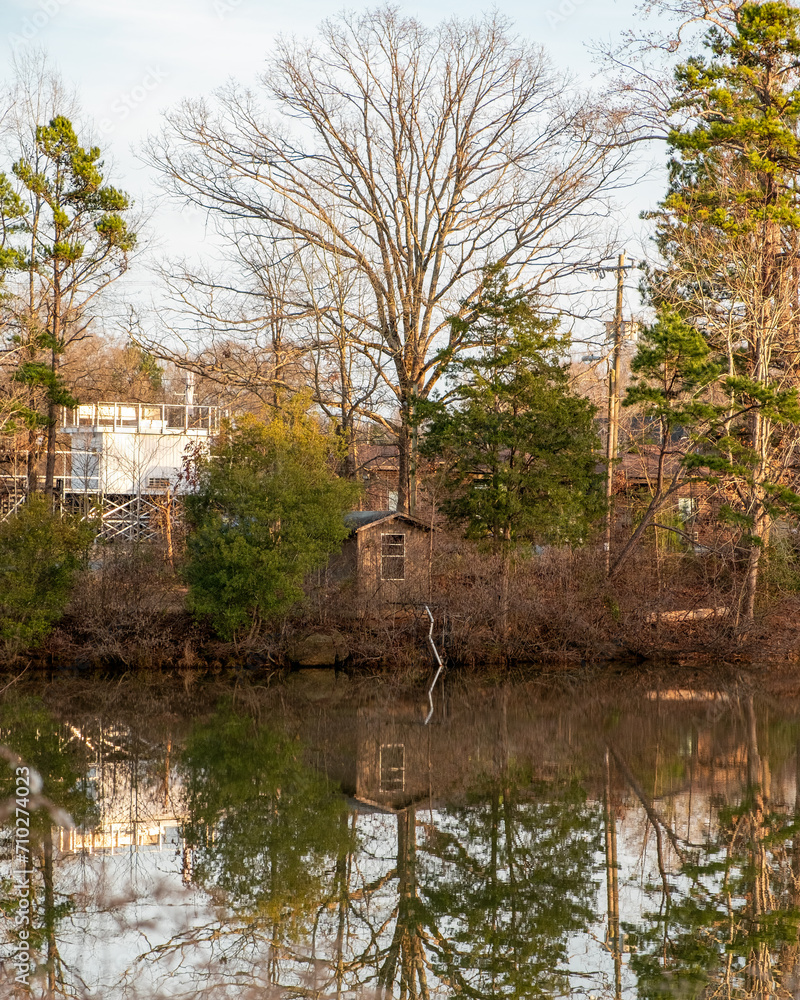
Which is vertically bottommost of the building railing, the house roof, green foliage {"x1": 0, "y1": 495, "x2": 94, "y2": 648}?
green foliage {"x1": 0, "y1": 495, "x2": 94, "y2": 648}

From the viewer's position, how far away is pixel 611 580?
27219mm

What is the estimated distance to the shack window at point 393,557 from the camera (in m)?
28.9

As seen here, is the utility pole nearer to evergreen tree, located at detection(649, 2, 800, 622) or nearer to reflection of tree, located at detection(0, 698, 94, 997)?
evergreen tree, located at detection(649, 2, 800, 622)

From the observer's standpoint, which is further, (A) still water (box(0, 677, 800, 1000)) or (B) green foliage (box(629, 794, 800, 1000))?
(A) still water (box(0, 677, 800, 1000))

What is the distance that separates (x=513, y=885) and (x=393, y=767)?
5.21 m

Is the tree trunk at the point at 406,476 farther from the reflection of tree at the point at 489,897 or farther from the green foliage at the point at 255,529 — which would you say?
the reflection of tree at the point at 489,897

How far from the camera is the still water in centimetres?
822

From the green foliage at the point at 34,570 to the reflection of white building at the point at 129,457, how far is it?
1214cm

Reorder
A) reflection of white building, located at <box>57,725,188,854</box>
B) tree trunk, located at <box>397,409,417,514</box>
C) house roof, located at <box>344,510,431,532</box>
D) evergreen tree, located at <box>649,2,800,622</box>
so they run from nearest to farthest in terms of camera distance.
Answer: reflection of white building, located at <box>57,725,188,854</box> → evergreen tree, located at <box>649,2,800,622</box> → house roof, located at <box>344,510,431,532</box> → tree trunk, located at <box>397,409,417,514</box>

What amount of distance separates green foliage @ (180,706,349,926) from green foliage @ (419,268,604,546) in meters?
10.4

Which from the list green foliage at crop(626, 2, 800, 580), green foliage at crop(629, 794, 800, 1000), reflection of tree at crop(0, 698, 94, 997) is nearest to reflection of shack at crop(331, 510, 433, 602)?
green foliage at crop(626, 2, 800, 580)

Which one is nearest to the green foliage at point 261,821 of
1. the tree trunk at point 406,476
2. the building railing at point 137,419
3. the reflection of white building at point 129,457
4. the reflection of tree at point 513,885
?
the reflection of tree at point 513,885

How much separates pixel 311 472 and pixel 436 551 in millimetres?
4718

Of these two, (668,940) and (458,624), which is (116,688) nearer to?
(458,624)
